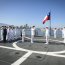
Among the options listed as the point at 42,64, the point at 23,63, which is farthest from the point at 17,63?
the point at 42,64

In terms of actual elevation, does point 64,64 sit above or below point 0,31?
below

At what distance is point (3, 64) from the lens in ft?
24.3

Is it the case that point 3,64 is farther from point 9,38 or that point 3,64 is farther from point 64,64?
point 9,38

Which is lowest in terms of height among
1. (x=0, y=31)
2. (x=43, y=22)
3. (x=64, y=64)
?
(x=64, y=64)

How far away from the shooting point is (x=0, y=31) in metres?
19.7

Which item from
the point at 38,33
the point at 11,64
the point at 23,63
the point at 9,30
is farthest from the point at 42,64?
the point at 38,33

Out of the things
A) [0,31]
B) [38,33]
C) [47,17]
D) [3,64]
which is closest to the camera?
[3,64]

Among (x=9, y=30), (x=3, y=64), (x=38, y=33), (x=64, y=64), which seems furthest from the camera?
(x=38, y=33)

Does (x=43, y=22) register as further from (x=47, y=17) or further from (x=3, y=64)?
(x=3, y=64)

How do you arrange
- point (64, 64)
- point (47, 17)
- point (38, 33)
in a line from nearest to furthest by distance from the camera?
point (64, 64) → point (47, 17) → point (38, 33)

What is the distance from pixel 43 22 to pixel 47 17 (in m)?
1.39

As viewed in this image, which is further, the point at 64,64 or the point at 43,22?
the point at 43,22

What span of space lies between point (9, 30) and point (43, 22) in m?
5.74

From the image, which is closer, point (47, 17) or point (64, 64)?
point (64, 64)
